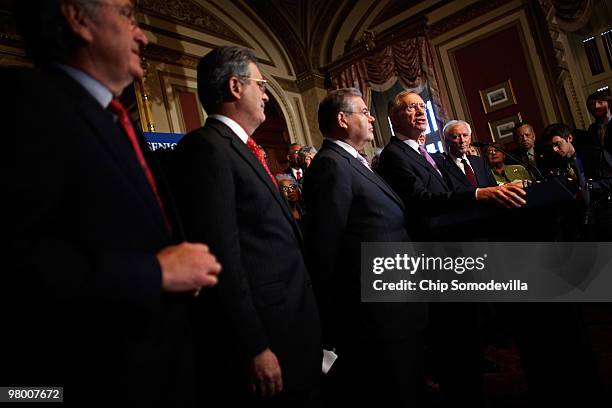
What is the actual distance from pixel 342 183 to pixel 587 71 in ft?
17.3

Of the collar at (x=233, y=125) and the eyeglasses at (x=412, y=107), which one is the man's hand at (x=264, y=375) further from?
the eyeglasses at (x=412, y=107)

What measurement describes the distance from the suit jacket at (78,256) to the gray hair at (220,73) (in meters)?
0.47

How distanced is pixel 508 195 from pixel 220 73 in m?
0.84

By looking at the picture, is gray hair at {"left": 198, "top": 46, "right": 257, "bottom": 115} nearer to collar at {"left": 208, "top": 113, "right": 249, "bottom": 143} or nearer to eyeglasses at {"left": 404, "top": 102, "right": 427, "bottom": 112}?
collar at {"left": 208, "top": 113, "right": 249, "bottom": 143}

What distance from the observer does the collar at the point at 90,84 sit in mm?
675

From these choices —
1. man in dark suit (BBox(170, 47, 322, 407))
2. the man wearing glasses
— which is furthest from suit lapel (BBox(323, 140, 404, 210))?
man in dark suit (BBox(170, 47, 322, 407))

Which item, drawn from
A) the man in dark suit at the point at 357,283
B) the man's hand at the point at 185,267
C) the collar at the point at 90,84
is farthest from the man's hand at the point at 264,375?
the collar at the point at 90,84

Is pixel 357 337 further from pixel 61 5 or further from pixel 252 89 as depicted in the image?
pixel 61 5

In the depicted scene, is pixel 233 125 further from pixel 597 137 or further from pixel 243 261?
pixel 597 137

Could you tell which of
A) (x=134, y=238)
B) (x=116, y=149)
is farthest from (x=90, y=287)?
(x=116, y=149)

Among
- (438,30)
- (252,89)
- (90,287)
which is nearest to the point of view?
(90,287)

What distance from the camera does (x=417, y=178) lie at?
5.19 feet

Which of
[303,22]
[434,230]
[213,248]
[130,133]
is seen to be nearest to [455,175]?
[434,230]

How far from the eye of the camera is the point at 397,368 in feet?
4.12
